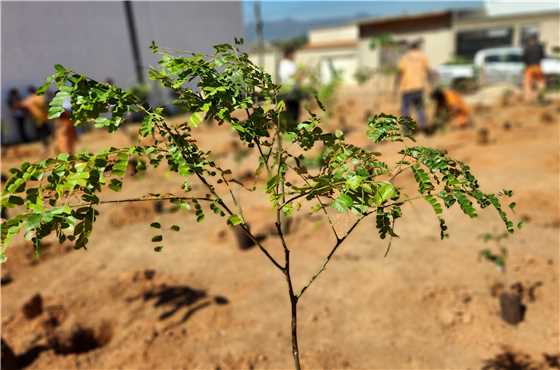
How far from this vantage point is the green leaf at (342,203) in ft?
4.83

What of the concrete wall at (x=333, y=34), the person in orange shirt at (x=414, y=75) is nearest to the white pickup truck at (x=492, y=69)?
the person in orange shirt at (x=414, y=75)

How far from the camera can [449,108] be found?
10.1 metres

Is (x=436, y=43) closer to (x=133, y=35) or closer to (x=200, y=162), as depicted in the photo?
→ (x=133, y=35)

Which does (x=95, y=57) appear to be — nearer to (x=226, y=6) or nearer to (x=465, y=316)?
(x=226, y=6)

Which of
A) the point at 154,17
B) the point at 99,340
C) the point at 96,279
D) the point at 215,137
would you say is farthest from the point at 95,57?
the point at 99,340

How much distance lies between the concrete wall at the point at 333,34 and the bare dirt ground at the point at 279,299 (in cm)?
3844

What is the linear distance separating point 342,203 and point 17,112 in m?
12.9

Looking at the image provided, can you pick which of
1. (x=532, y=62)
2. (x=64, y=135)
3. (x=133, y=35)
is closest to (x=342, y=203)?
(x=64, y=135)

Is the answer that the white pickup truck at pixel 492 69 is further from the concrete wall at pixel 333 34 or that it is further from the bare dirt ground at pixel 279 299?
the concrete wall at pixel 333 34

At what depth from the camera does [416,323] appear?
3631mm

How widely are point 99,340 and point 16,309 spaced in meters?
0.95

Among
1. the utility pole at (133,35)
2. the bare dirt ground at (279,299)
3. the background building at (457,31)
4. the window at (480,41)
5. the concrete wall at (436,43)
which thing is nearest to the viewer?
the bare dirt ground at (279,299)

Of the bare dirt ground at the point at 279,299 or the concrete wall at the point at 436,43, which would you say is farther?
the concrete wall at the point at 436,43

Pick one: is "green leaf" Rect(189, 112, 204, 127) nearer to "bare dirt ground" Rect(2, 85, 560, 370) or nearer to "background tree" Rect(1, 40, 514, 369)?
"background tree" Rect(1, 40, 514, 369)
